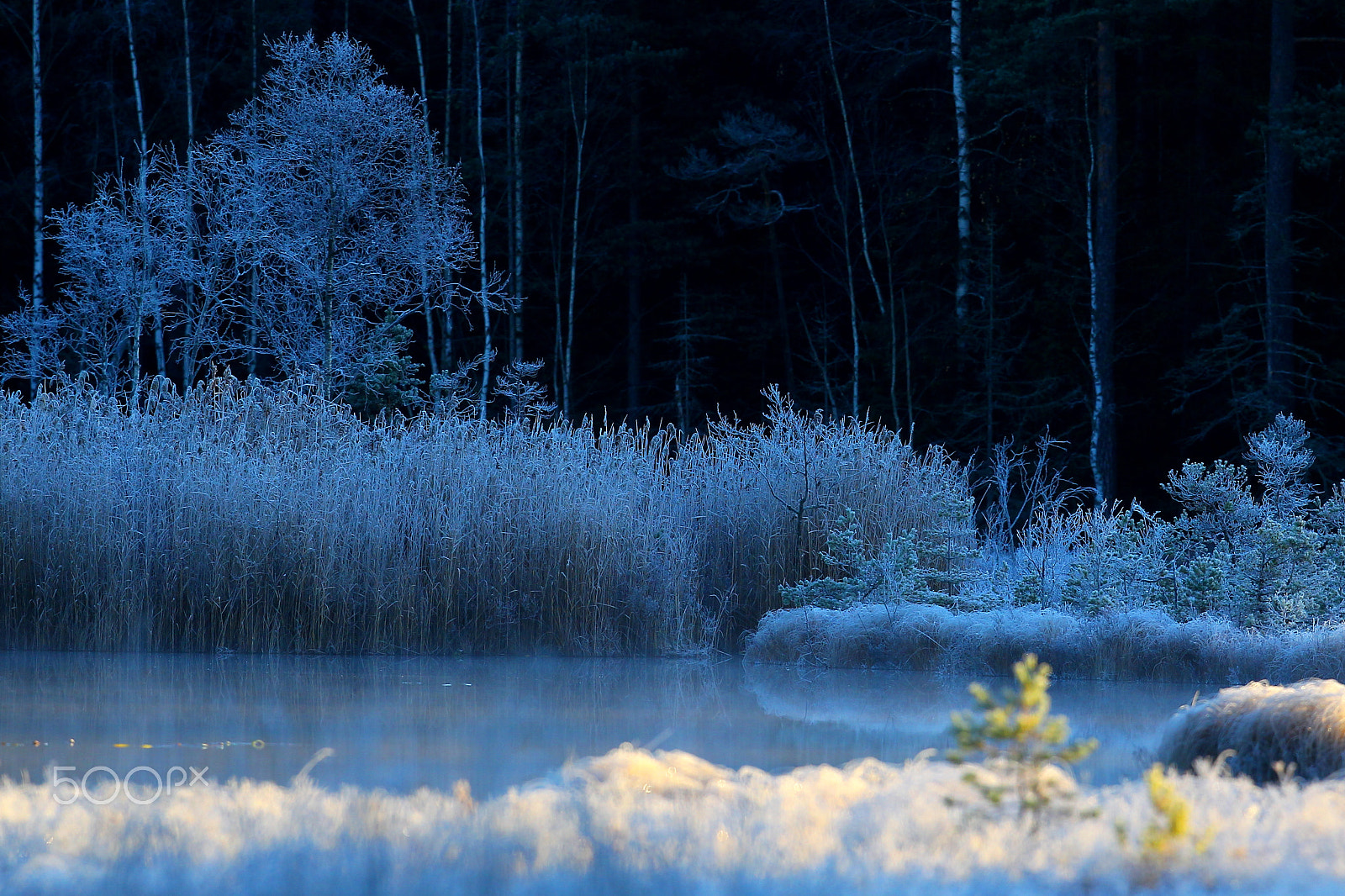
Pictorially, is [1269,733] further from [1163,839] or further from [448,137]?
[448,137]

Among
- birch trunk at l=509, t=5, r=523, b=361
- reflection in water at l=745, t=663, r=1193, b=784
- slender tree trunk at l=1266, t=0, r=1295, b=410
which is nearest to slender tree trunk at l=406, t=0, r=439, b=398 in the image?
birch trunk at l=509, t=5, r=523, b=361

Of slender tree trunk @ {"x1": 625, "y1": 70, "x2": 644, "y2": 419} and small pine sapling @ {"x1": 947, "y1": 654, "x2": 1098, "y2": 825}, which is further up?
slender tree trunk @ {"x1": 625, "y1": 70, "x2": 644, "y2": 419}

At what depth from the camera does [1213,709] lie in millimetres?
4758

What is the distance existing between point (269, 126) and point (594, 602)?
10689 millimetres

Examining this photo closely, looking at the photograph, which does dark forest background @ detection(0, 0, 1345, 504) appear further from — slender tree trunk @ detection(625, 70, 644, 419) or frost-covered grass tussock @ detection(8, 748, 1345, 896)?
frost-covered grass tussock @ detection(8, 748, 1345, 896)

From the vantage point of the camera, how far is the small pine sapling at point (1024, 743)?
10.3ft

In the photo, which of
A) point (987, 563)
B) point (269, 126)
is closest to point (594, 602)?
point (987, 563)

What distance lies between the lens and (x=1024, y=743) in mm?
3268

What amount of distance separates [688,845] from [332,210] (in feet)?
46.8

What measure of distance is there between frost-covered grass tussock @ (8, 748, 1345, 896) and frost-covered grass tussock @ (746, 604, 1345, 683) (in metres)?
4.15

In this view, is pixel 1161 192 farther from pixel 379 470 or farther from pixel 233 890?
pixel 233 890

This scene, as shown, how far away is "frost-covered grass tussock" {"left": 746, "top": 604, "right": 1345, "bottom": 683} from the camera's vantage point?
24.9ft

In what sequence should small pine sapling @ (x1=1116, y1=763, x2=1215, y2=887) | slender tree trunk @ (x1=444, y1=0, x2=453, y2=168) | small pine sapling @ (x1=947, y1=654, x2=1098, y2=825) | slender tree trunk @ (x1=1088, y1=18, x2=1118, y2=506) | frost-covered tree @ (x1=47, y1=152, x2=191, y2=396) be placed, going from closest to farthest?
1. small pine sapling @ (x1=1116, y1=763, x2=1215, y2=887)
2. small pine sapling @ (x1=947, y1=654, x2=1098, y2=825)
3. slender tree trunk @ (x1=1088, y1=18, x2=1118, y2=506)
4. frost-covered tree @ (x1=47, y1=152, x2=191, y2=396)
5. slender tree trunk @ (x1=444, y1=0, x2=453, y2=168)

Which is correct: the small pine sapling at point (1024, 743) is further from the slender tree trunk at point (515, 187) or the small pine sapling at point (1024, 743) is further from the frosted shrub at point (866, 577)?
the slender tree trunk at point (515, 187)
